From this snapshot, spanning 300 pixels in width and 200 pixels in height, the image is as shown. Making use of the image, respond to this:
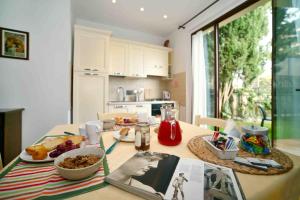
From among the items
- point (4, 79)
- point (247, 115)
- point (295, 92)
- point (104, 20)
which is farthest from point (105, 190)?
point (104, 20)

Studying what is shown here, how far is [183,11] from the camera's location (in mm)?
2537

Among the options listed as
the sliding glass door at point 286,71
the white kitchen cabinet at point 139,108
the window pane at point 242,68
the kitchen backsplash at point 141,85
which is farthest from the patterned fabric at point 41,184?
the kitchen backsplash at point 141,85

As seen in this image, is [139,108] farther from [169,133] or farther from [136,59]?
[169,133]

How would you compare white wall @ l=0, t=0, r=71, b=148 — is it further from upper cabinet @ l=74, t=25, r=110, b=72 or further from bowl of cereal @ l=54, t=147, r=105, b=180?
bowl of cereal @ l=54, t=147, r=105, b=180

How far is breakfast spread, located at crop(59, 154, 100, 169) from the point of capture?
18.1 inches

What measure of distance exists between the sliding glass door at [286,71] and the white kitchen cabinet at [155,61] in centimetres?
215

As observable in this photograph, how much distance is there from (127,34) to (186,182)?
3.51 m

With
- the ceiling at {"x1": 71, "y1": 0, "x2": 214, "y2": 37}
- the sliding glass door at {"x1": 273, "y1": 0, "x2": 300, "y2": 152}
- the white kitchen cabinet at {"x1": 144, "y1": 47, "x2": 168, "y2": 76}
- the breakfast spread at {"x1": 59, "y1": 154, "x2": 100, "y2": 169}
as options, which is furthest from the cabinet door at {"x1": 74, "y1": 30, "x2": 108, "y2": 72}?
the sliding glass door at {"x1": 273, "y1": 0, "x2": 300, "y2": 152}

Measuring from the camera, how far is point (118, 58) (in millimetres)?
2914

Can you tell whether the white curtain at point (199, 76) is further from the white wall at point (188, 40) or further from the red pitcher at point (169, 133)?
the red pitcher at point (169, 133)

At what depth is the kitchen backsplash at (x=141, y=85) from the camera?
126 inches

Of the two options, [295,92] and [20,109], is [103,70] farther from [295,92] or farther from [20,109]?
[295,92]

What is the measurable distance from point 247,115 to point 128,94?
250cm

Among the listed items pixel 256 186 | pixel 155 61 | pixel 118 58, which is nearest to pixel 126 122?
pixel 256 186
